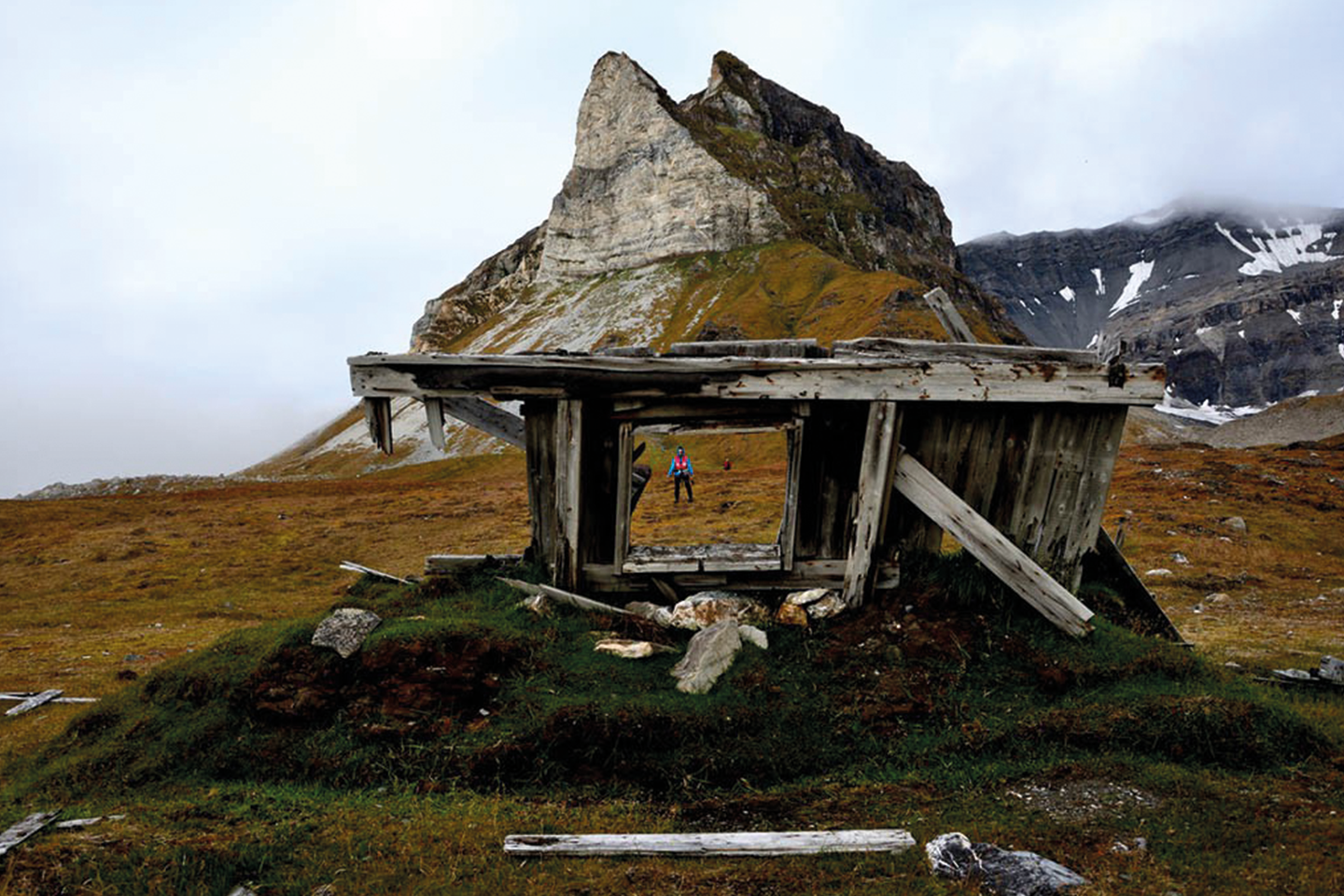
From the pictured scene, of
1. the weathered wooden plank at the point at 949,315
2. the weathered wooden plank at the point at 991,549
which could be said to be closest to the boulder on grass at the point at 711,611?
the weathered wooden plank at the point at 991,549

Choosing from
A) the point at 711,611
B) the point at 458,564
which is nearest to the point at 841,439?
the point at 711,611

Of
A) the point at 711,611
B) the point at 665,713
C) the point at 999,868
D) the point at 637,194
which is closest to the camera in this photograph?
the point at 999,868

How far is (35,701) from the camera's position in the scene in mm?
9367

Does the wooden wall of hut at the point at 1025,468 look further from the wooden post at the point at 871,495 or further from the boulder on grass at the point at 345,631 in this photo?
the boulder on grass at the point at 345,631

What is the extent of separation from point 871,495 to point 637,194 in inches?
3917

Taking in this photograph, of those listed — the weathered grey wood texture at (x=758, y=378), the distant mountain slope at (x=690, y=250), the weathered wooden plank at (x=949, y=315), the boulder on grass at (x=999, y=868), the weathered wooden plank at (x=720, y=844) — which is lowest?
the weathered wooden plank at (x=720, y=844)

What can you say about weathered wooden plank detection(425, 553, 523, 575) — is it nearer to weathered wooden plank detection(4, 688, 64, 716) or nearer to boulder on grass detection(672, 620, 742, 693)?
boulder on grass detection(672, 620, 742, 693)

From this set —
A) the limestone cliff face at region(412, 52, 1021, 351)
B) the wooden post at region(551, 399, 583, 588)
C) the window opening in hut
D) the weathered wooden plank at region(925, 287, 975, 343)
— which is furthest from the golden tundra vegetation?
the limestone cliff face at region(412, 52, 1021, 351)

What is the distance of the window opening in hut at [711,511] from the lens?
28.8 feet

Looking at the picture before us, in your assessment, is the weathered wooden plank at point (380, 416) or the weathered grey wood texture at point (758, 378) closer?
the weathered grey wood texture at point (758, 378)

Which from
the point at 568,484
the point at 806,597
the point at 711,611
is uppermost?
the point at 568,484

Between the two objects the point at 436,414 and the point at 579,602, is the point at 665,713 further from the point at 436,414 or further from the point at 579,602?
the point at 436,414

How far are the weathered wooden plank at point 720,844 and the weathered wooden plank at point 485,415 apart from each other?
488 cm

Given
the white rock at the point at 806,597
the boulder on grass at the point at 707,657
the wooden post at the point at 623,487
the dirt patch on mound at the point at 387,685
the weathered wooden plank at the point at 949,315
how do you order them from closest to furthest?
1. the dirt patch on mound at the point at 387,685
2. the boulder on grass at the point at 707,657
3. the white rock at the point at 806,597
4. the wooden post at the point at 623,487
5. the weathered wooden plank at the point at 949,315
